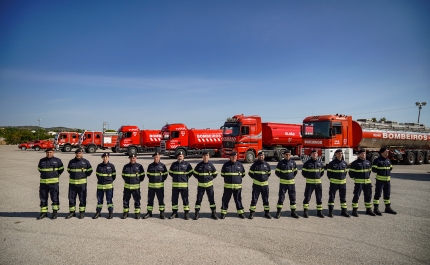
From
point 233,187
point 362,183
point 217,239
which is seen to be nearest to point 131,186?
point 233,187

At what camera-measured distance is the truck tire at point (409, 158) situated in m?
21.0

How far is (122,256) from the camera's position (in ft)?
16.3

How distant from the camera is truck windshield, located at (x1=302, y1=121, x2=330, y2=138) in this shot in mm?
16422

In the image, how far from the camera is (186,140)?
26.2 m

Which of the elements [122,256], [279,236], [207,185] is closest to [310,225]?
[279,236]

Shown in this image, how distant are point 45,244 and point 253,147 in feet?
54.3

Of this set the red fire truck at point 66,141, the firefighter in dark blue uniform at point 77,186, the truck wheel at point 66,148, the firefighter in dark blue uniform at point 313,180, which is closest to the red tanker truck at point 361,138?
the firefighter in dark blue uniform at point 313,180

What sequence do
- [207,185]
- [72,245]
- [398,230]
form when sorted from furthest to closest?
[207,185]
[398,230]
[72,245]

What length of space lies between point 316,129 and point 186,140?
12983 mm

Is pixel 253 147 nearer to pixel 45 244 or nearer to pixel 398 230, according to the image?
pixel 398 230

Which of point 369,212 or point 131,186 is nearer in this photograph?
point 131,186

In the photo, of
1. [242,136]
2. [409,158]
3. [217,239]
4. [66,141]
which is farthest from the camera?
[66,141]

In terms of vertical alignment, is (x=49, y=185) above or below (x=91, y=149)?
above

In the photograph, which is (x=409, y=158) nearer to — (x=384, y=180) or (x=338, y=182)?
(x=384, y=180)
